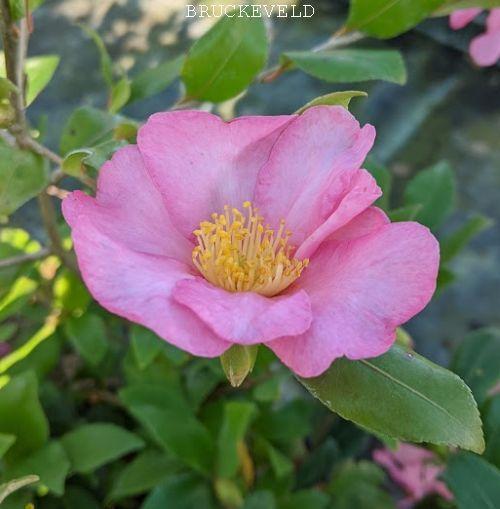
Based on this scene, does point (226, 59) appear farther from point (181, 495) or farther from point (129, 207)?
point (181, 495)

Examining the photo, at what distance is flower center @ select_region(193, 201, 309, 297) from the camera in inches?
30.3

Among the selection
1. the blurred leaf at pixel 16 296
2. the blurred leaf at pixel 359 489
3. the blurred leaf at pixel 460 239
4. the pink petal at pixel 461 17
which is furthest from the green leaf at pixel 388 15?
the blurred leaf at pixel 359 489

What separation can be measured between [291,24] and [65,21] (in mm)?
954

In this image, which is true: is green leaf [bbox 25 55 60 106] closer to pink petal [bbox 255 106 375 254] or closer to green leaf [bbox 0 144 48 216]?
green leaf [bbox 0 144 48 216]

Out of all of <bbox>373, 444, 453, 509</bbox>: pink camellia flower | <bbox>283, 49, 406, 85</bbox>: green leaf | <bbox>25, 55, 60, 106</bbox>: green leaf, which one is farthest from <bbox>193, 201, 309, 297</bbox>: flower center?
<bbox>373, 444, 453, 509</bbox>: pink camellia flower

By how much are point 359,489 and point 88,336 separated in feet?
2.01

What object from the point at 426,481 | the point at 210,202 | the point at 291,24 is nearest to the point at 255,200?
the point at 210,202

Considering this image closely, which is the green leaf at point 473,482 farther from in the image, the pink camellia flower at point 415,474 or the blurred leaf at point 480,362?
the pink camellia flower at point 415,474

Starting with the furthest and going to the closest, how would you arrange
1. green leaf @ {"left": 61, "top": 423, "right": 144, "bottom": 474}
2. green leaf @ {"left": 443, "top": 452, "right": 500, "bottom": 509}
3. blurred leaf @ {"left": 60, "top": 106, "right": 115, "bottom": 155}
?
green leaf @ {"left": 61, "top": 423, "right": 144, "bottom": 474} → blurred leaf @ {"left": 60, "top": 106, "right": 115, "bottom": 155} → green leaf @ {"left": 443, "top": 452, "right": 500, "bottom": 509}

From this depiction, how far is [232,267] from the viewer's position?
2.60 ft

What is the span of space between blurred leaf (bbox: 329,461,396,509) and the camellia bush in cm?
14

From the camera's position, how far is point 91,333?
125 cm

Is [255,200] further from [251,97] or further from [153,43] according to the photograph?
[153,43]

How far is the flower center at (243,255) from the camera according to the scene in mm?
771
